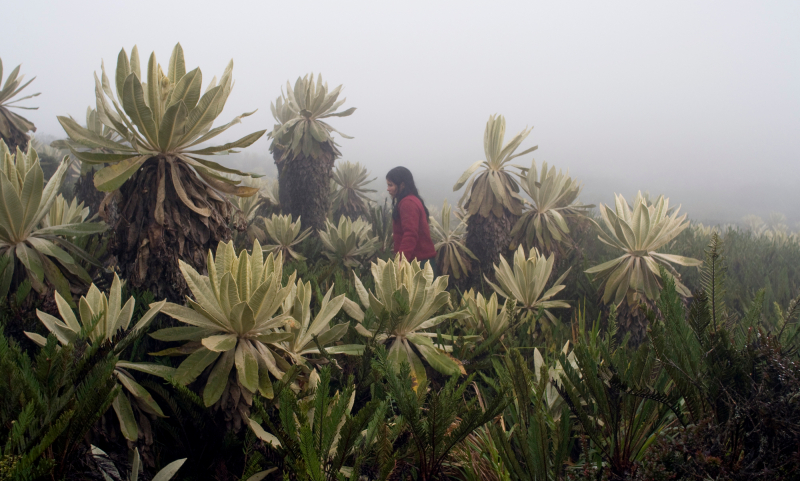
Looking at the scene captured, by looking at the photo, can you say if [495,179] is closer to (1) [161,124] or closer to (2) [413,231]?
(2) [413,231]

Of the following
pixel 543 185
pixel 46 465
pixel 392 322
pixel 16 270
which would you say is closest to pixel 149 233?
pixel 16 270

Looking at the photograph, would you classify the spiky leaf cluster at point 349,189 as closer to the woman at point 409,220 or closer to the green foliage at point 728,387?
the woman at point 409,220

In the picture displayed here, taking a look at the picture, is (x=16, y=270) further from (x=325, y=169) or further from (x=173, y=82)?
(x=325, y=169)

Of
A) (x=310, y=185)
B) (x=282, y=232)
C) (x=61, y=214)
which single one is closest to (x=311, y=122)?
(x=310, y=185)

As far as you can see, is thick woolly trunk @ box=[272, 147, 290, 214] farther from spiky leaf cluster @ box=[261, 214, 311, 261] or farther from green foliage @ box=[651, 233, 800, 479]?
green foliage @ box=[651, 233, 800, 479]

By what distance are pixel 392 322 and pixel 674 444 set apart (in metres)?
1.18

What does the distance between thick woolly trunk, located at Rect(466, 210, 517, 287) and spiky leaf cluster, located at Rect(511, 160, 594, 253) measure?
0.48ft

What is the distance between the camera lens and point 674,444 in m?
1.28

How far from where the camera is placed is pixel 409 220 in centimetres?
486

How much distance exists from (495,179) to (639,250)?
6.12 feet

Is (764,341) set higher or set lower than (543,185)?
lower

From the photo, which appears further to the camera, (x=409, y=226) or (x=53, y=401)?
(x=409, y=226)

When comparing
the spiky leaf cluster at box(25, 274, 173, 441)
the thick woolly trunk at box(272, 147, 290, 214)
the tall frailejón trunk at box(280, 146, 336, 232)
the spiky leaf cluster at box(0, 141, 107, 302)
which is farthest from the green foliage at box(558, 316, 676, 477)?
the thick woolly trunk at box(272, 147, 290, 214)

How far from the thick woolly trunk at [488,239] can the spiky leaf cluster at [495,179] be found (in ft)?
0.34
